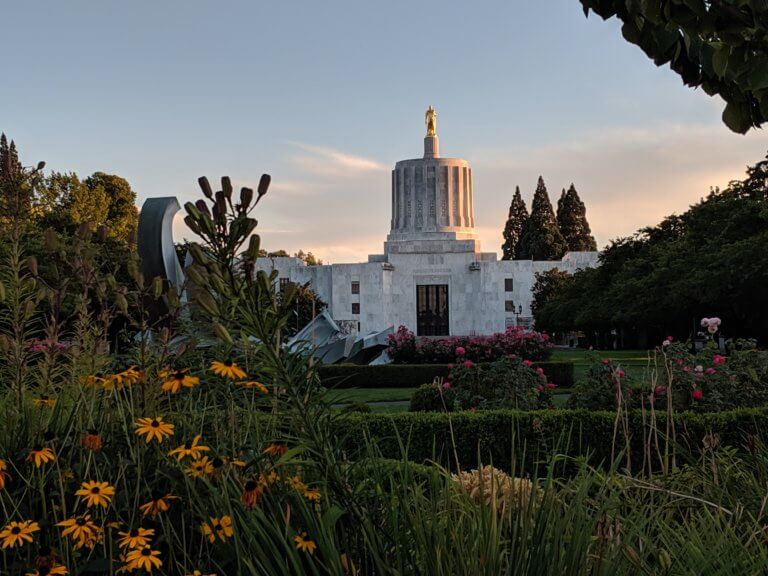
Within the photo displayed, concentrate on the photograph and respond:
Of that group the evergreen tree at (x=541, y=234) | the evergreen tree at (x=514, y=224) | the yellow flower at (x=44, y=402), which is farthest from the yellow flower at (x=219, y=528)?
the evergreen tree at (x=514, y=224)

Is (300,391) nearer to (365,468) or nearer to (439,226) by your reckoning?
(365,468)

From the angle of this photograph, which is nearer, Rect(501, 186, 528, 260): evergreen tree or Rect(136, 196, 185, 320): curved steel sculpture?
Rect(136, 196, 185, 320): curved steel sculpture

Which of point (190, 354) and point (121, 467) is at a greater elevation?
point (190, 354)

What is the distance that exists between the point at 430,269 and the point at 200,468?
54.5m

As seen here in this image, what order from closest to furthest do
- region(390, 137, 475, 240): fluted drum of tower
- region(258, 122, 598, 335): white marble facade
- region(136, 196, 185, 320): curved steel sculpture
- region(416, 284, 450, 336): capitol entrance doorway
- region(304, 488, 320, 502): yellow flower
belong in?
1. region(304, 488, 320, 502): yellow flower
2. region(136, 196, 185, 320): curved steel sculpture
3. region(390, 137, 475, 240): fluted drum of tower
4. region(258, 122, 598, 335): white marble facade
5. region(416, 284, 450, 336): capitol entrance doorway

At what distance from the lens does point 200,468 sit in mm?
2553

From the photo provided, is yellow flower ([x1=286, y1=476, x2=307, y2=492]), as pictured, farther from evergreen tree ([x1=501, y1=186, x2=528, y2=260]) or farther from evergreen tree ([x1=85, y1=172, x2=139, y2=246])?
evergreen tree ([x1=501, y1=186, x2=528, y2=260])

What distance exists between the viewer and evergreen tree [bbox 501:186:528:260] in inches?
2874

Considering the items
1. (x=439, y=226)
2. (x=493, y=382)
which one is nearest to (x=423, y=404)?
(x=493, y=382)

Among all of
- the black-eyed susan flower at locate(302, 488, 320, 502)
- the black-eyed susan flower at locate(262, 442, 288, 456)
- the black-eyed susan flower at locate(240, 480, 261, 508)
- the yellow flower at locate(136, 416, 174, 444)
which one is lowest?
the black-eyed susan flower at locate(302, 488, 320, 502)

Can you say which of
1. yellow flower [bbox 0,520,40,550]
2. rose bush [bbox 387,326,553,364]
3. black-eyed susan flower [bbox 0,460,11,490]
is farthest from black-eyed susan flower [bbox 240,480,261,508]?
rose bush [bbox 387,326,553,364]

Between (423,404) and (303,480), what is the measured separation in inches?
331

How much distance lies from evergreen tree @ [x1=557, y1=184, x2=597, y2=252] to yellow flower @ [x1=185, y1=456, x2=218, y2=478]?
71287mm

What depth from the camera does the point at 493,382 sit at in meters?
9.93
